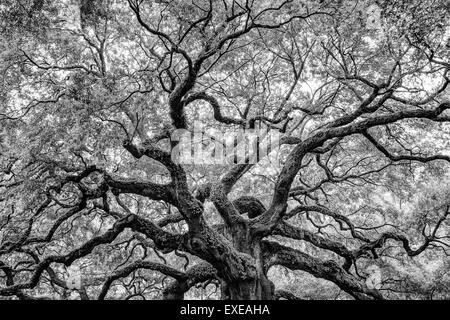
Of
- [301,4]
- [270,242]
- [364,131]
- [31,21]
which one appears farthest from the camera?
[270,242]

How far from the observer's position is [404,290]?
8828 millimetres

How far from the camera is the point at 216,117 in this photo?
8008mm

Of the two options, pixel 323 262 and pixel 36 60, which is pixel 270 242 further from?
pixel 36 60

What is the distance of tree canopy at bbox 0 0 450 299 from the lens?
5.62 m

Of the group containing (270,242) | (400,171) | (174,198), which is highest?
(400,171)

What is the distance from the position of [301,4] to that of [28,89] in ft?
17.7

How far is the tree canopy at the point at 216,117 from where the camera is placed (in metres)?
5.62

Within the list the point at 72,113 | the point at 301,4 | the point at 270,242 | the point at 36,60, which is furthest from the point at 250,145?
the point at 36,60

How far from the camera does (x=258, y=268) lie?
680 cm

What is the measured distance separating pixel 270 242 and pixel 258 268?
0.94 m

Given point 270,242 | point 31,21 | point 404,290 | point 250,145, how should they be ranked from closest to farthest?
point 31,21
point 270,242
point 250,145
point 404,290

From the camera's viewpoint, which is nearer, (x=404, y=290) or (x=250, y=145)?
(x=250, y=145)

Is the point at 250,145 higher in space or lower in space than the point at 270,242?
higher

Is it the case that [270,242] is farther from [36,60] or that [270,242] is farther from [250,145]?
[36,60]
